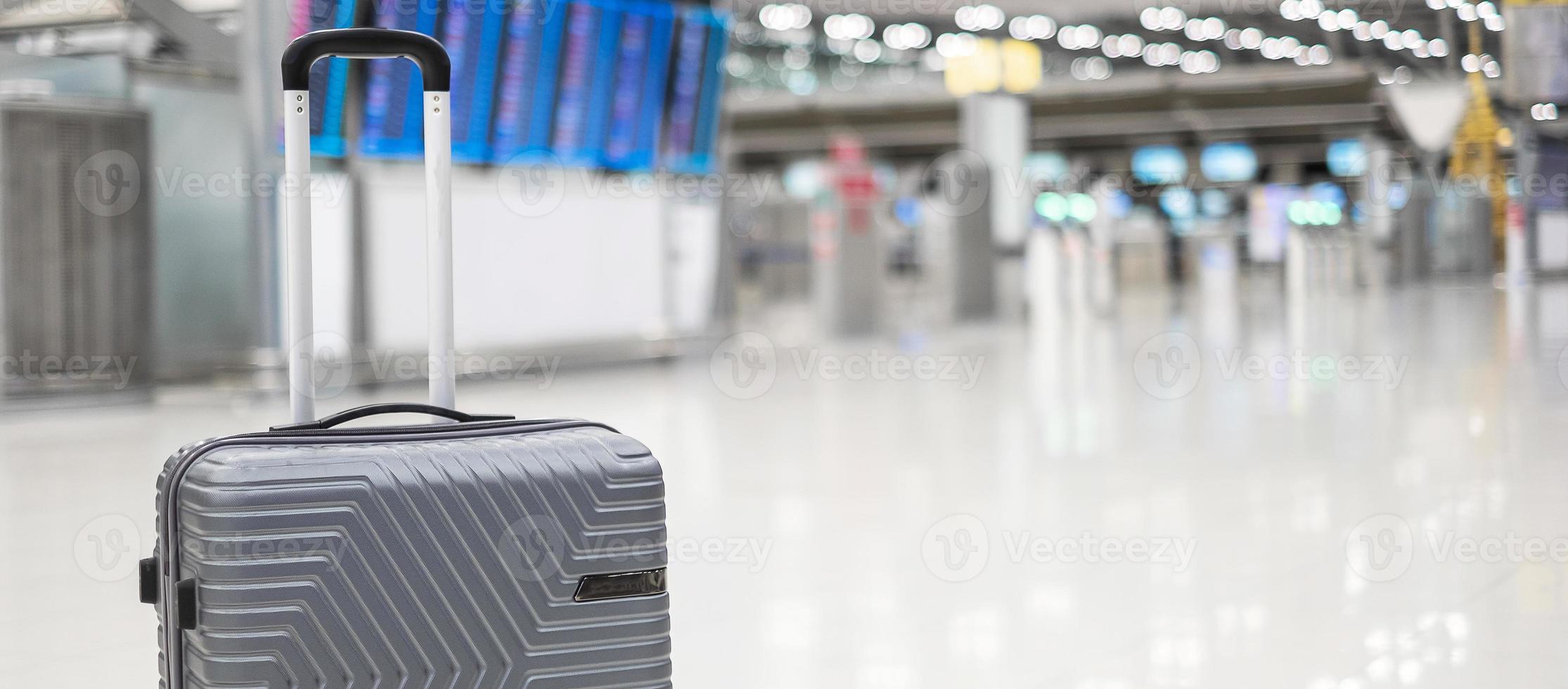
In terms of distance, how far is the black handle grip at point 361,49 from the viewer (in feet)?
5.60

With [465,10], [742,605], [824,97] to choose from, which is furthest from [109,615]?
[824,97]

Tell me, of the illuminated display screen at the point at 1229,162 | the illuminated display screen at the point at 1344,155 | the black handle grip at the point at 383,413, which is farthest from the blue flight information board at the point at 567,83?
the illuminated display screen at the point at 1229,162

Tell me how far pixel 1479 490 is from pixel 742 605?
2.24m

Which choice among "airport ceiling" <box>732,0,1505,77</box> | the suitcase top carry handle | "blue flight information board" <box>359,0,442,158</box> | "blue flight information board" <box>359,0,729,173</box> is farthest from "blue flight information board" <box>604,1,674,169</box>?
the suitcase top carry handle

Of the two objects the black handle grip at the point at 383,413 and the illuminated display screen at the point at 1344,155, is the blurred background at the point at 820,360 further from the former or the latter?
the illuminated display screen at the point at 1344,155

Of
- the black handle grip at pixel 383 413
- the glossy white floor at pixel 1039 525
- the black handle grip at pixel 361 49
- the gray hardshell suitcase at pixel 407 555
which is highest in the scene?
the black handle grip at pixel 361 49

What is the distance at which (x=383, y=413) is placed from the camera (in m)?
1.62

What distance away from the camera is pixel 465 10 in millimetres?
7750

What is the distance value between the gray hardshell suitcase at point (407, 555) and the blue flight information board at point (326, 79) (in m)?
5.67

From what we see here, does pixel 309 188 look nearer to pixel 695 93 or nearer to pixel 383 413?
pixel 383 413

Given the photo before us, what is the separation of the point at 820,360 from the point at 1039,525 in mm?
5900

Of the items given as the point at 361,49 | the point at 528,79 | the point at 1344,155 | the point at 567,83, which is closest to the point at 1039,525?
the point at 361,49

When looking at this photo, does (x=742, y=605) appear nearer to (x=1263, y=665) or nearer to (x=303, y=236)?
(x=1263, y=665)

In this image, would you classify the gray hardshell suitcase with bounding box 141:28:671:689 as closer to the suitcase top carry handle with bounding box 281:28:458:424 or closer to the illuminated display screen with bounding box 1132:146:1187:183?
the suitcase top carry handle with bounding box 281:28:458:424
